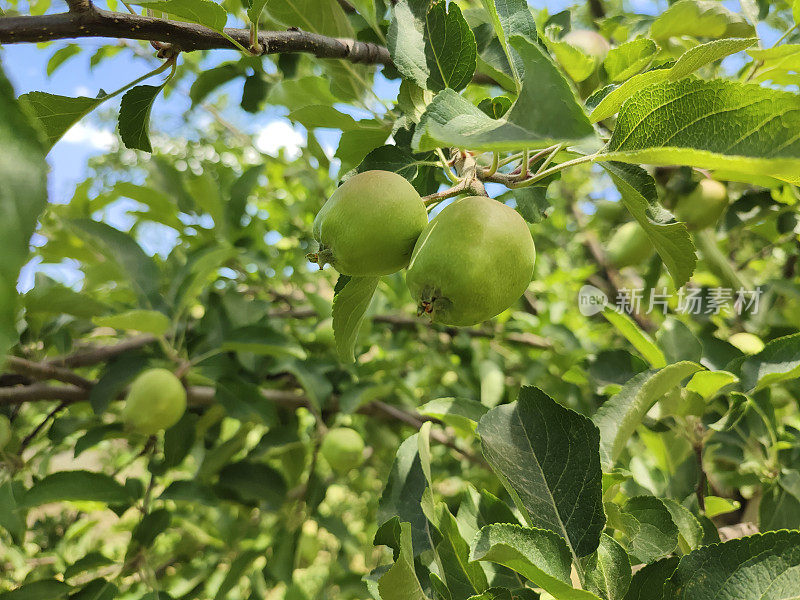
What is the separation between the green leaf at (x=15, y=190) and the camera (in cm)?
26

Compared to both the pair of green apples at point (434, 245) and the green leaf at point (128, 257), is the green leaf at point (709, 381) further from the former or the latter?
the green leaf at point (128, 257)

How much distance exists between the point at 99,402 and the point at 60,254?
577 millimetres

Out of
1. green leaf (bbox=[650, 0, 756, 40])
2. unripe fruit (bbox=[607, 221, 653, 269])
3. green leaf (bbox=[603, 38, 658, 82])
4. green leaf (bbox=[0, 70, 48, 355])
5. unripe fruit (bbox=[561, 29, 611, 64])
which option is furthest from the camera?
unripe fruit (bbox=[607, 221, 653, 269])

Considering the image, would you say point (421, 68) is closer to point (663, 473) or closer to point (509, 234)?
point (509, 234)

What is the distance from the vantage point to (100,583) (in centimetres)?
119

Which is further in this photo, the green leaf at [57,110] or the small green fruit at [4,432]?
the small green fruit at [4,432]

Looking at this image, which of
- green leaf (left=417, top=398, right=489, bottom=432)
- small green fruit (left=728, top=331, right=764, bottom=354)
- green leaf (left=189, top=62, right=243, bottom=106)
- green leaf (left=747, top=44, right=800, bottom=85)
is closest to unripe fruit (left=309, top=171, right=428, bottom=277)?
green leaf (left=417, top=398, right=489, bottom=432)

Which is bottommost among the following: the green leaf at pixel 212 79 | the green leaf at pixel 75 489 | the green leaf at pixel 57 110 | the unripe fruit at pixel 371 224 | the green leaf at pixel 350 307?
the green leaf at pixel 75 489

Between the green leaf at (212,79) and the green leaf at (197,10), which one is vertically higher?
the green leaf at (197,10)

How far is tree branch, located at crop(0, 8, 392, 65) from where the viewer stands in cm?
54

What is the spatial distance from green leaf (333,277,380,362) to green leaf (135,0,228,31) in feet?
1.04

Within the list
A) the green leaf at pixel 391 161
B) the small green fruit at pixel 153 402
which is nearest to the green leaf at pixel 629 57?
the green leaf at pixel 391 161

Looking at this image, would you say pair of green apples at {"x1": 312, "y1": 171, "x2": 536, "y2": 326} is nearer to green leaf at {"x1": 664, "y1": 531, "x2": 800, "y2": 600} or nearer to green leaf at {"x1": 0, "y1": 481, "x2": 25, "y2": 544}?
green leaf at {"x1": 664, "y1": 531, "x2": 800, "y2": 600}

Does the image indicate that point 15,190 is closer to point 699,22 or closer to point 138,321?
point 138,321
